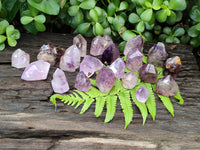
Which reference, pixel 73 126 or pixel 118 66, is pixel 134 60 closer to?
pixel 118 66

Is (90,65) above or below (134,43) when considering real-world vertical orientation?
below

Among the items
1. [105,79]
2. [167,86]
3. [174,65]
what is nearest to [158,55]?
[174,65]

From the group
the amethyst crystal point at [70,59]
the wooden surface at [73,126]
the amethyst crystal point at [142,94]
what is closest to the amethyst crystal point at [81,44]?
the amethyst crystal point at [70,59]

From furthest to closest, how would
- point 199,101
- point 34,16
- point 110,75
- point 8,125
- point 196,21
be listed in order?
point 196,21 → point 34,16 → point 199,101 → point 110,75 → point 8,125

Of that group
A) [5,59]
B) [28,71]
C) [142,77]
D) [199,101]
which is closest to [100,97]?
[142,77]

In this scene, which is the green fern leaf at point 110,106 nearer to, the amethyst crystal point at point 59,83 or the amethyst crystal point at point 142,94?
the amethyst crystal point at point 142,94

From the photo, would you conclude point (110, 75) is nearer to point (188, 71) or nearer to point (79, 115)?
point (79, 115)

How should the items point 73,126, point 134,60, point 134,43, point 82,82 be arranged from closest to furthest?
1. point 73,126
2. point 82,82
3. point 134,60
4. point 134,43
